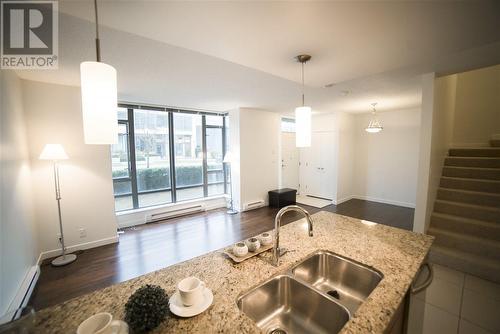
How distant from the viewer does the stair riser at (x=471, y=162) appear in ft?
11.1

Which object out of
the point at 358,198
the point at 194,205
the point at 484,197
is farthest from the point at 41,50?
the point at 358,198

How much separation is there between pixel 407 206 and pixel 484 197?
7.42ft

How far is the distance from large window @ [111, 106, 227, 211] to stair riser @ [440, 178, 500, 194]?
4.59 meters

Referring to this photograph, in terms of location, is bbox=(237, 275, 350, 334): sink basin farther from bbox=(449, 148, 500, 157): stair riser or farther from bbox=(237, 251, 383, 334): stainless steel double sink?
bbox=(449, 148, 500, 157): stair riser

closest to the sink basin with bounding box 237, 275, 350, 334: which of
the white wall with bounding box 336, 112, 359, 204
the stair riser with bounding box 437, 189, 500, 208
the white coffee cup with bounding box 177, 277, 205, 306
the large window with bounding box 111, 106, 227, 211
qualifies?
the white coffee cup with bounding box 177, 277, 205, 306

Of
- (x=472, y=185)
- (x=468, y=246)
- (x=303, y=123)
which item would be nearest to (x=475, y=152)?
(x=472, y=185)

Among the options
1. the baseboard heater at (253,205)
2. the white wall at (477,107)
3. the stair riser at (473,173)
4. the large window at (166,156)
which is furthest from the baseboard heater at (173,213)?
the white wall at (477,107)

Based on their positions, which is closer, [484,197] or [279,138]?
[484,197]

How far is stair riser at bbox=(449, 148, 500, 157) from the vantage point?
3.55 m

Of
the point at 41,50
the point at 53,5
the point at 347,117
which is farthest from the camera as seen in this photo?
the point at 347,117

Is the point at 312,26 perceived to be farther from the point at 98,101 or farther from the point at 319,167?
the point at 319,167

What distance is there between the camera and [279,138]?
572cm

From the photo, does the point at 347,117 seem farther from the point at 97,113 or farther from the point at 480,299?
the point at 97,113

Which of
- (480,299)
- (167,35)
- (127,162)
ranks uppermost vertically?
(167,35)
